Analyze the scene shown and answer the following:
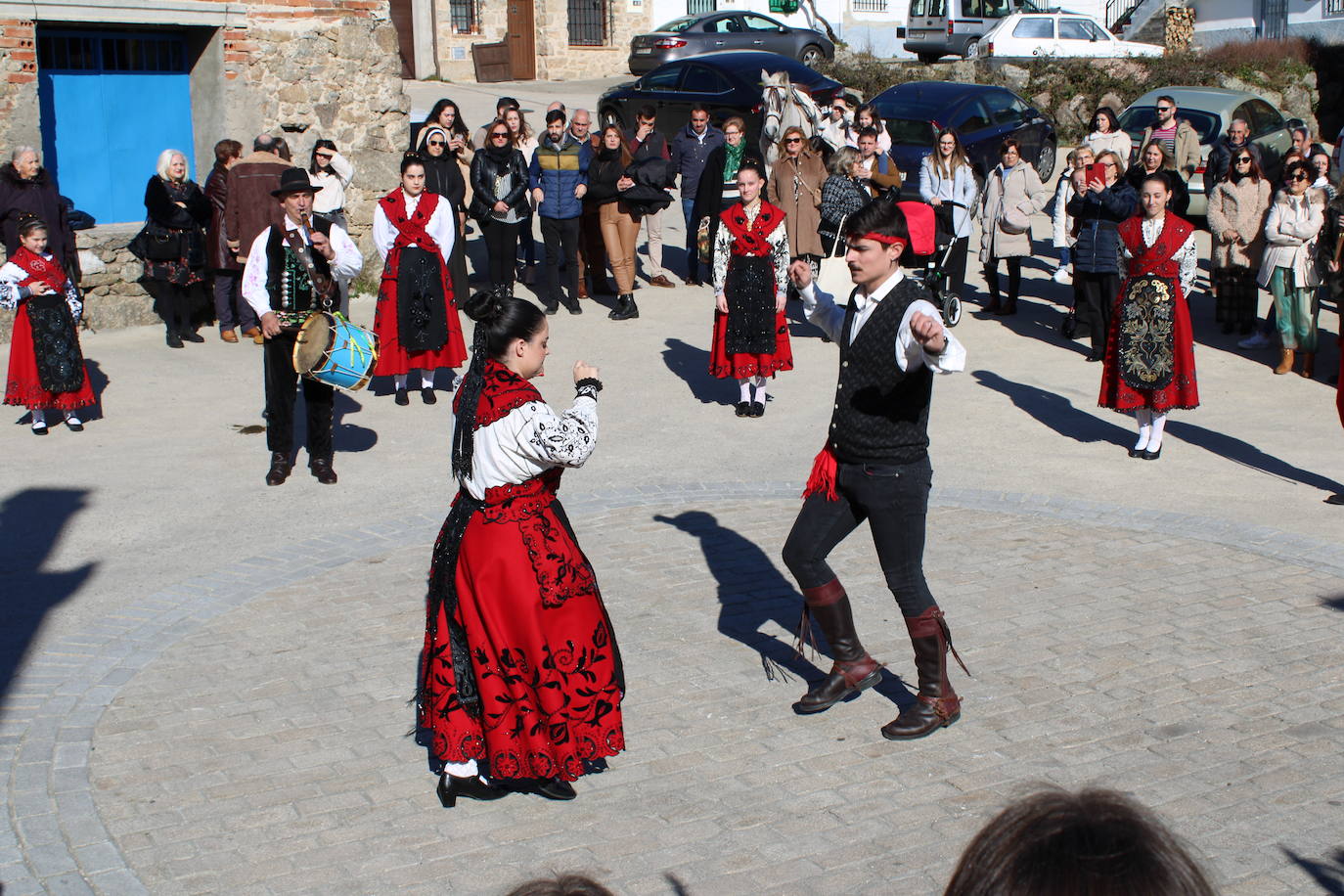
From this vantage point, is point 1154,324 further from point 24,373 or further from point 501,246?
point 24,373

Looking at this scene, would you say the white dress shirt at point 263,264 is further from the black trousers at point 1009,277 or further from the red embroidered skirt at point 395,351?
the black trousers at point 1009,277

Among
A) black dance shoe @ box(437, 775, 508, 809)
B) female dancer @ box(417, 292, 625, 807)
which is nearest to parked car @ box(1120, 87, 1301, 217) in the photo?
female dancer @ box(417, 292, 625, 807)

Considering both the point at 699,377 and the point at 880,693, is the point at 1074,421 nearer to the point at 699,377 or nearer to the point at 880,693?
the point at 699,377

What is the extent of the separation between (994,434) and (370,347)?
4.35 meters

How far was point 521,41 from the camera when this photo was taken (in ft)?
109

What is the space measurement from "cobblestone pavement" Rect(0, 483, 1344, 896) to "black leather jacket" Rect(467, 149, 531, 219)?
601 centimetres

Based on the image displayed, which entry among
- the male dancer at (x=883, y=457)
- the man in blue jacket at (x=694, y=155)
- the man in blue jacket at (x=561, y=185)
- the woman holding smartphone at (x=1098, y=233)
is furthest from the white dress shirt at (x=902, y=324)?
the man in blue jacket at (x=694, y=155)

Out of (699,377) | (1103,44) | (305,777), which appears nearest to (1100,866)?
(305,777)

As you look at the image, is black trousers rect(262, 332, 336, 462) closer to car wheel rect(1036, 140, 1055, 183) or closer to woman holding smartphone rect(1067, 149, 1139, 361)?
woman holding smartphone rect(1067, 149, 1139, 361)

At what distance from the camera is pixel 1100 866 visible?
1567 millimetres

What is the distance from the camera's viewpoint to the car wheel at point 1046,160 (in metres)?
20.5

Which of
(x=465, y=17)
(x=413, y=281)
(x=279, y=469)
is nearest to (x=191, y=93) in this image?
(x=413, y=281)

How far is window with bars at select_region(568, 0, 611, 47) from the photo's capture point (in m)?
33.8

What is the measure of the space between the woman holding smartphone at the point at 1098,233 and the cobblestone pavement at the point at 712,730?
15.9ft
